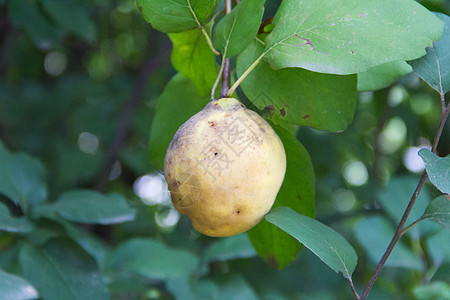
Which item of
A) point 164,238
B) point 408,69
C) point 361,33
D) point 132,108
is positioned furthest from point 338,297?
point 361,33

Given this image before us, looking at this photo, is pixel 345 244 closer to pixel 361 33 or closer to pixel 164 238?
pixel 361 33

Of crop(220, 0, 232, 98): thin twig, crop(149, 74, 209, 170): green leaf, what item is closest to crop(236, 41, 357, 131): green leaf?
crop(220, 0, 232, 98): thin twig

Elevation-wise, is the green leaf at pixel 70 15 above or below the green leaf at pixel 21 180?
above

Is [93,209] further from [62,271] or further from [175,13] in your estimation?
[175,13]

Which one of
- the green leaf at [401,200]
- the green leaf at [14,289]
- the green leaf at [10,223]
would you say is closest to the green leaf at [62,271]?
the green leaf at [10,223]

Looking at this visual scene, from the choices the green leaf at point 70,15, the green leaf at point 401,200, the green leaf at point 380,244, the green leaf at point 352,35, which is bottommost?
the green leaf at point 380,244

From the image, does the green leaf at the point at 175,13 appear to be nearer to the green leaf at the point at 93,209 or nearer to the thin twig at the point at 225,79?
the thin twig at the point at 225,79

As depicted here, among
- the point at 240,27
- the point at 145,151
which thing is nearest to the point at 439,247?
the point at 240,27
